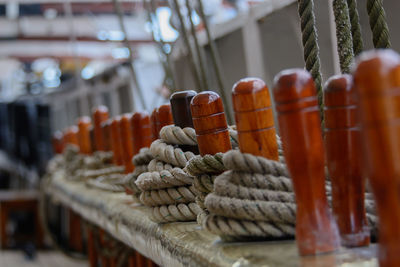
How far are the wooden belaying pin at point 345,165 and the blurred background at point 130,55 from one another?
0.95m

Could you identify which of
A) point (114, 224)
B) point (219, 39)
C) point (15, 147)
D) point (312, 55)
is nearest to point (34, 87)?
point (15, 147)

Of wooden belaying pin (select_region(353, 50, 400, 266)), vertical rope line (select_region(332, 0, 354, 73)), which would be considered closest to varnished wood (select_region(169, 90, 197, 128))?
vertical rope line (select_region(332, 0, 354, 73))

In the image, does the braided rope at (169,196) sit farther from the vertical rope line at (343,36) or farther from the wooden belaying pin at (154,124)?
the vertical rope line at (343,36)

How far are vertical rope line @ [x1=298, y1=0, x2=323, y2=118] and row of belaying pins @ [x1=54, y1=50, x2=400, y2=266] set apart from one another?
16 cm

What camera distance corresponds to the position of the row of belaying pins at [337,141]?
1.56ft

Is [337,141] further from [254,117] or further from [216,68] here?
[216,68]

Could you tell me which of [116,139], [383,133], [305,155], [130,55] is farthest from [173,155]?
[130,55]

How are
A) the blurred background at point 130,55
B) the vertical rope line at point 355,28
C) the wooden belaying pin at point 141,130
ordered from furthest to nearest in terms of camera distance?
the blurred background at point 130,55, the wooden belaying pin at point 141,130, the vertical rope line at point 355,28

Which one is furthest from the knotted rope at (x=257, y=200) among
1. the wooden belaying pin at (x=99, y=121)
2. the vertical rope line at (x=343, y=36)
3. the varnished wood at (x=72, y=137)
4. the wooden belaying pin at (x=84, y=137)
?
the varnished wood at (x=72, y=137)

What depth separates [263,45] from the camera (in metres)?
2.37

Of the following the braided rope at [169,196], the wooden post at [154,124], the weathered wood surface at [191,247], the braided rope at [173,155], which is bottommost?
the weathered wood surface at [191,247]

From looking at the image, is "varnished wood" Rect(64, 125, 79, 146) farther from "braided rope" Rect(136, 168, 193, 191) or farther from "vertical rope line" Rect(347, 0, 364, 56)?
"vertical rope line" Rect(347, 0, 364, 56)

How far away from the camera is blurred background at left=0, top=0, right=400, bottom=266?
1.91m

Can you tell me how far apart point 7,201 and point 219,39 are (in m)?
2.61
